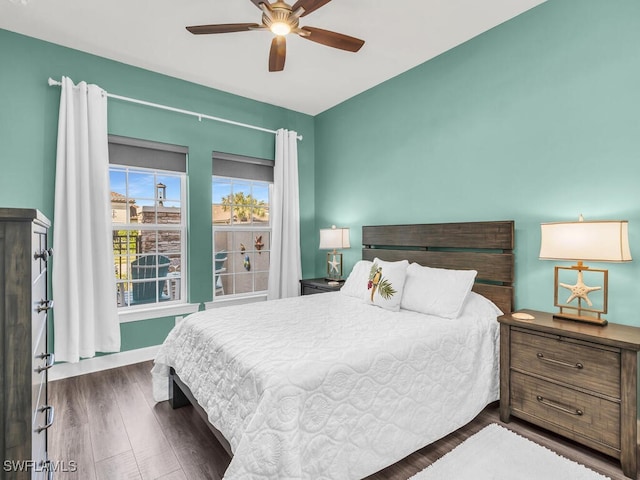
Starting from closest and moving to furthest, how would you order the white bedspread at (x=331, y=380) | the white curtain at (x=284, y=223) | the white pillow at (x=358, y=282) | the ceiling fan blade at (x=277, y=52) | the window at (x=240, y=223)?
the white bedspread at (x=331, y=380)
the ceiling fan blade at (x=277, y=52)
the white pillow at (x=358, y=282)
the window at (x=240, y=223)
the white curtain at (x=284, y=223)

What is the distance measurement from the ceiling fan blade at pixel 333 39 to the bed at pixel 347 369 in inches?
63.3

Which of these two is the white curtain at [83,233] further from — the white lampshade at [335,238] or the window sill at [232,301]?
the white lampshade at [335,238]

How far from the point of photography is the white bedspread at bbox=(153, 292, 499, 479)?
1.37m

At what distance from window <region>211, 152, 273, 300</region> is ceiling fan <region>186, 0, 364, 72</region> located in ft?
5.55

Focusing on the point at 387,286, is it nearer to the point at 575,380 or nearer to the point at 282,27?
the point at 575,380

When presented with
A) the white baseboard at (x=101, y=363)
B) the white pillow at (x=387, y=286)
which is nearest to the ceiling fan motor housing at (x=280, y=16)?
the white pillow at (x=387, y=286)

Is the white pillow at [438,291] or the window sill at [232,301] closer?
the white pillow at [438,291]

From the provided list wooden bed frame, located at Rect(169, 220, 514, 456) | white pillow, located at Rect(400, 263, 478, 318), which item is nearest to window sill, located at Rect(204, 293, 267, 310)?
wooden bed frame, located at Rect(169, 220, 514, 456)

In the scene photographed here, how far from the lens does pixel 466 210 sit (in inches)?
113

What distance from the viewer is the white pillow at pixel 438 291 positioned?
232cm

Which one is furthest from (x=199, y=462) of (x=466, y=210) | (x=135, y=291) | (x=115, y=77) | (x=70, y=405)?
(x=115, y=77)

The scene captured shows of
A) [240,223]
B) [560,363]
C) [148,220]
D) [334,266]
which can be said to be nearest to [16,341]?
[560,363]

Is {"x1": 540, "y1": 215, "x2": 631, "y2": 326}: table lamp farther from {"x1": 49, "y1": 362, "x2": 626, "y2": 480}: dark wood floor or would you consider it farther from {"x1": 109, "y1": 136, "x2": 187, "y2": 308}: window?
{"x1": 109, "y1": 136, "x2": 187, "y2": 308}: window

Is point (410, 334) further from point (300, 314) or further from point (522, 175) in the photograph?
point (522, 175)
